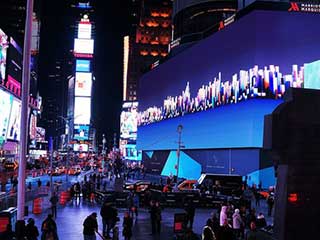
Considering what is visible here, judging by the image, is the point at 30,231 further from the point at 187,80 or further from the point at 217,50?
the point at 187,80

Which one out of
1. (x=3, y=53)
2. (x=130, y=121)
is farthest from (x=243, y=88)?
(x=130, y=121)

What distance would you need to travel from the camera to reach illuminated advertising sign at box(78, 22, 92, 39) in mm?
190625

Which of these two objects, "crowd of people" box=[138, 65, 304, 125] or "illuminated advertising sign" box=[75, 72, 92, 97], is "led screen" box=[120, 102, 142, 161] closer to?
"illuminated advertising sign" box=[75, 72, 92, 97]

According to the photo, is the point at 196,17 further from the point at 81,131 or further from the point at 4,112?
the point at 81,131

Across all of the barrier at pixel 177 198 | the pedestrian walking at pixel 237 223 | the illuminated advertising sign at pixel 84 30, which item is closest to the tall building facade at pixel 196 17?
the barrier at pixel 177 198

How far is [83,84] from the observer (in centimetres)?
17800

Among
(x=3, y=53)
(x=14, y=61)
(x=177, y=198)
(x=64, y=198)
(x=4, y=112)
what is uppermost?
(x=14, y=61)

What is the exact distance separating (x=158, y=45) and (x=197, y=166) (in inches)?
3900

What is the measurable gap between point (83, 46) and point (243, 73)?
144 m

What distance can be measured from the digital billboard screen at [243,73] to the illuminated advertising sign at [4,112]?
27364mm

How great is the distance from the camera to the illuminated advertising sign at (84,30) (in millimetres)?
190625

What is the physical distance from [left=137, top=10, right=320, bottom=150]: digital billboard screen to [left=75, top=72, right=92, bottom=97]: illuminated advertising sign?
101 meters

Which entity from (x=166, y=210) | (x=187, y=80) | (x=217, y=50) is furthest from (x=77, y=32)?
(x=166, y=210)

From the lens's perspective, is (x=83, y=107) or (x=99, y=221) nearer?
(x=99, y=221)
